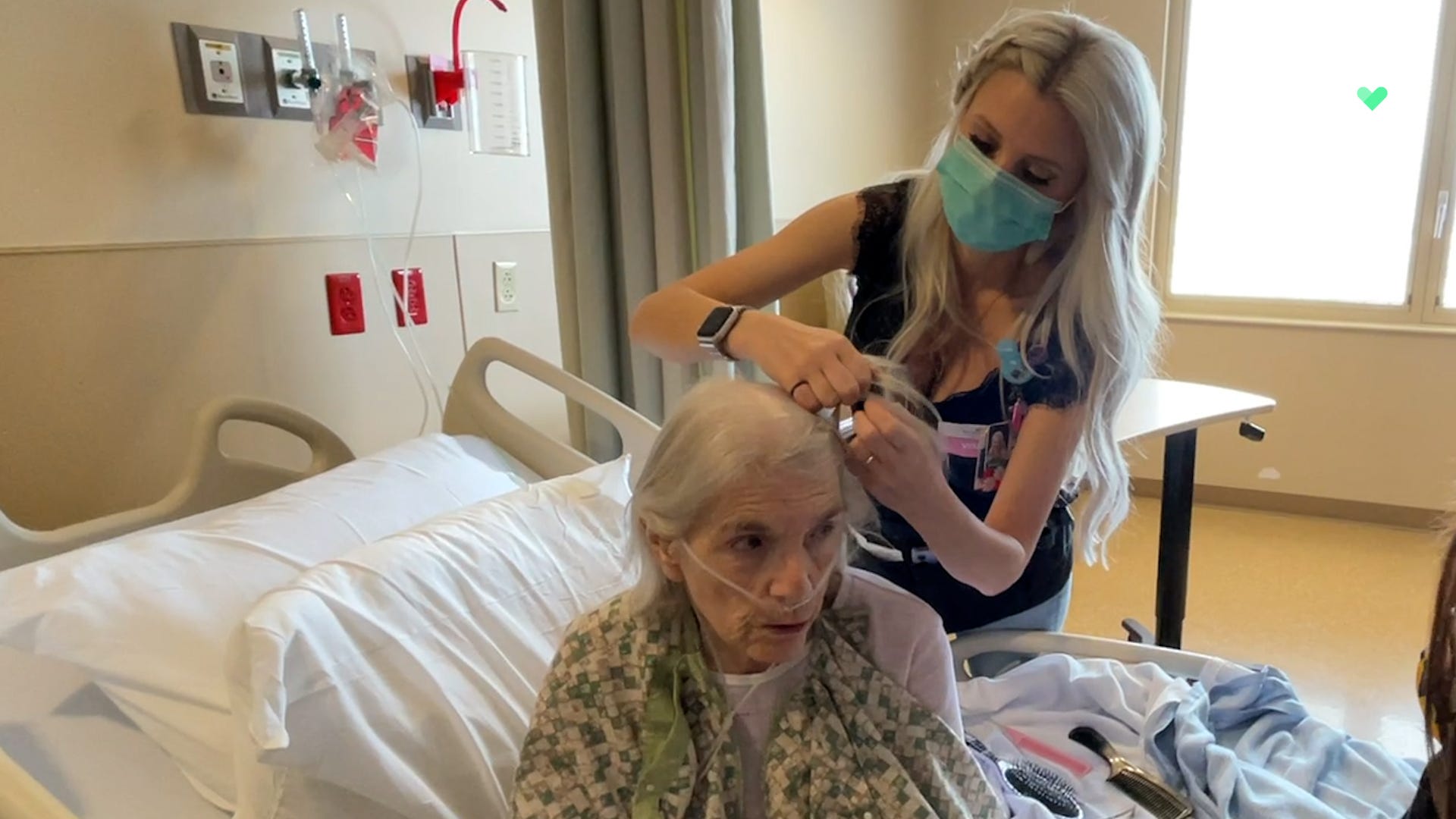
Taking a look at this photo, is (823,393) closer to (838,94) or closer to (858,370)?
(858,370)

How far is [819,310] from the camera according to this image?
141 inches

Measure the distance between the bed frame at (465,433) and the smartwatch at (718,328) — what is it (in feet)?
1.32

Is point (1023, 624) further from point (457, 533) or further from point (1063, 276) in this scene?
point (457, 533)

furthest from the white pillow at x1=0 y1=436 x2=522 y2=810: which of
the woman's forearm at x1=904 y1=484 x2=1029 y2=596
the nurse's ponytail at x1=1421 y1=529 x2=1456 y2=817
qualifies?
the nurse's ponytail at x1=1421 y1=529 x2=1456 y2=817

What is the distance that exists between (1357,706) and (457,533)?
8.27 ft

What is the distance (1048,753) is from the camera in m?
1.28

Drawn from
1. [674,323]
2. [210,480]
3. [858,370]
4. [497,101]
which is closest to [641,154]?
[497,101]

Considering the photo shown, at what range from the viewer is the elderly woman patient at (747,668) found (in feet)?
3.23

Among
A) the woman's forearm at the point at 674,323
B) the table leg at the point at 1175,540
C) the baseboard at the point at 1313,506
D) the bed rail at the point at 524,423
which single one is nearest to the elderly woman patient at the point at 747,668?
the woman's forearm at the point at 674,323

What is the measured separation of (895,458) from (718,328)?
31 centimetres

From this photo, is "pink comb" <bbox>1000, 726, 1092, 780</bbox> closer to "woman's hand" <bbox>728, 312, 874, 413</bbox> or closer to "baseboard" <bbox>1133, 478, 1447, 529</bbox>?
"woman's hand" <bbox>728, 312, 874, 413</bbox>

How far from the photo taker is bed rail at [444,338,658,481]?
172cm

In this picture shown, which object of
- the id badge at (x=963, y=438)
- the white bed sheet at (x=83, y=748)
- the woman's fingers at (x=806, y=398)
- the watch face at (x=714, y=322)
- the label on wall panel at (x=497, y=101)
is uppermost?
the label on wall panel at (x=497, y=101)

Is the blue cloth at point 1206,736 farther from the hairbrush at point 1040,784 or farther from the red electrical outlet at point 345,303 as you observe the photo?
the red electrical outlet at point 345,303
